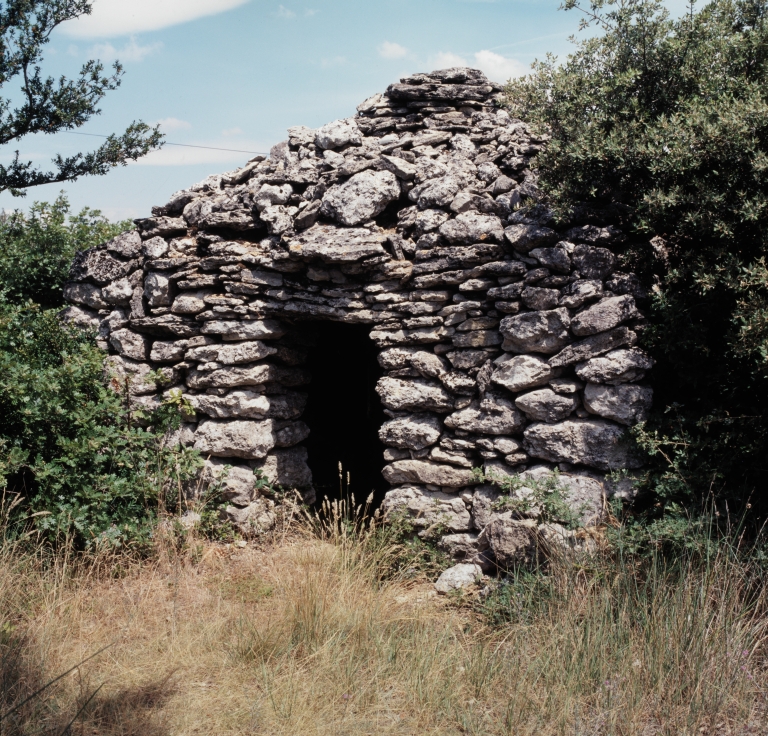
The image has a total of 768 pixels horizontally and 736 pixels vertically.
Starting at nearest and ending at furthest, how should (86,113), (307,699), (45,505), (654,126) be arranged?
(307,699), (654,126), (45,505), (86,113)

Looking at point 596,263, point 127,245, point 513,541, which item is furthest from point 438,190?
point 127,245

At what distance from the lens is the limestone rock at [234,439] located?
5789mm

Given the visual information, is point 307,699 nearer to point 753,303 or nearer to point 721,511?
point 721,511

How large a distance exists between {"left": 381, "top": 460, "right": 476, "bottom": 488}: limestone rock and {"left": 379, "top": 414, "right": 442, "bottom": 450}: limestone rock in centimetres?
13

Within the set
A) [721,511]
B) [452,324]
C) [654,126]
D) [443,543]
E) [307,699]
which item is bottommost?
[307,699]

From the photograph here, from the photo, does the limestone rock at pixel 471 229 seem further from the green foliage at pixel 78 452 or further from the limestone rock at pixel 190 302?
the green foliage at pixel 78 452

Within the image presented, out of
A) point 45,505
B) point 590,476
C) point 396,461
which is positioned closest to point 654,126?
point 590,476

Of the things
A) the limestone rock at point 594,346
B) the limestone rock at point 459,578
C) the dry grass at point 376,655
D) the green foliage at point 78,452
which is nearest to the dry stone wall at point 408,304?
the limestone rock at point 594,346

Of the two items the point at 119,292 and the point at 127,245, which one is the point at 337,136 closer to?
the point at 127,245

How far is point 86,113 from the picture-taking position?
291 inches

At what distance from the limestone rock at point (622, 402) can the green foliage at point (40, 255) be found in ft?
16.2

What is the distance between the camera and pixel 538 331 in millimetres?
4844

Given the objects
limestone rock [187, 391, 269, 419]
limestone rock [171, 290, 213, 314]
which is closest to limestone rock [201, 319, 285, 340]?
limestone rock [171, 290, 213, 314]

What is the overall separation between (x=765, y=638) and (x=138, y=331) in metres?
4.94
